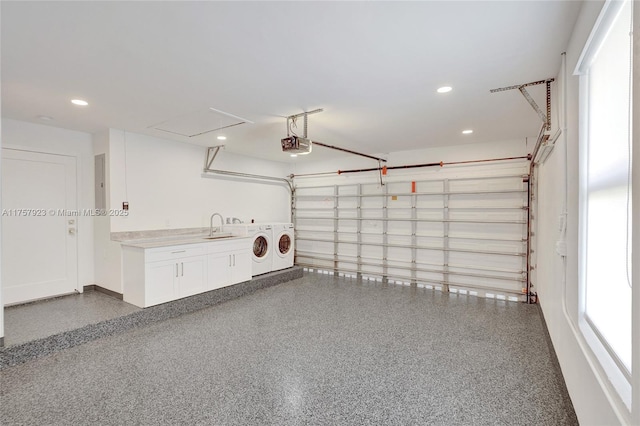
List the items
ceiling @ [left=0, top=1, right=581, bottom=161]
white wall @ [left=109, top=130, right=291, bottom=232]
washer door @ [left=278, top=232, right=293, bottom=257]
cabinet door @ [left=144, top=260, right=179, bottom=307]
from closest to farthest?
ceiling @ [left=0, top=1, right=581, bottom=161] → cabinet door @ [left=144, top=260, right=179, bottom=307] → white wall @ [left=109, top=130, right=291, bottom=232] → washer door @ [left=278, top=232, right=293, bottom=257]

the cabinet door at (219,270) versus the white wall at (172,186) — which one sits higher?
the white wall at (172,186)

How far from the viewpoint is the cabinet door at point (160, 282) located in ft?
12.1

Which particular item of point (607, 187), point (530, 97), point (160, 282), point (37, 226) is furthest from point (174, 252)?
point (530, 97)

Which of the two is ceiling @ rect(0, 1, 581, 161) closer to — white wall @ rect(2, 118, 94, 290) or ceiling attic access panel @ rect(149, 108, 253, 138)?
ceiling attic access panel @ rect(149, 108, 253, 138)

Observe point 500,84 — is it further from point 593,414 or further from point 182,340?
point 182,340

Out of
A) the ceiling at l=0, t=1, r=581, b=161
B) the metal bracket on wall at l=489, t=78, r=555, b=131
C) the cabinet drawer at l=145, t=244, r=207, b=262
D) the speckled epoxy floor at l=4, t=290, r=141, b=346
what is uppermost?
the ceiling at l=0, t=1, r=581, b=161

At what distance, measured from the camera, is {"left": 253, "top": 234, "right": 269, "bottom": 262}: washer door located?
219 inches

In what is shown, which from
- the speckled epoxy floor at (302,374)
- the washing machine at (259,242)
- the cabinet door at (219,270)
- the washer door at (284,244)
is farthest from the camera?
the washer door at (284,244)

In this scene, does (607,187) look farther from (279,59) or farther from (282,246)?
(282,246)

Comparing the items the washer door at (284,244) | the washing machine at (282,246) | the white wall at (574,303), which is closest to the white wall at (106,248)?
the washing machine at (282,246)

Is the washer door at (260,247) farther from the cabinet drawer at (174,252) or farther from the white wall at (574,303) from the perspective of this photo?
the white wall at (574,303)

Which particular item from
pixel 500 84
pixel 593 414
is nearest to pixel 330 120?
pixel 500 84

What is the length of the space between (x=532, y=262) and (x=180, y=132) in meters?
5.60

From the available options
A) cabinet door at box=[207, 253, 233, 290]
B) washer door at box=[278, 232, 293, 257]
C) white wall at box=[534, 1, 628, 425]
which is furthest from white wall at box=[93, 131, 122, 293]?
white wall at box=[534, 1, 628, 425]
